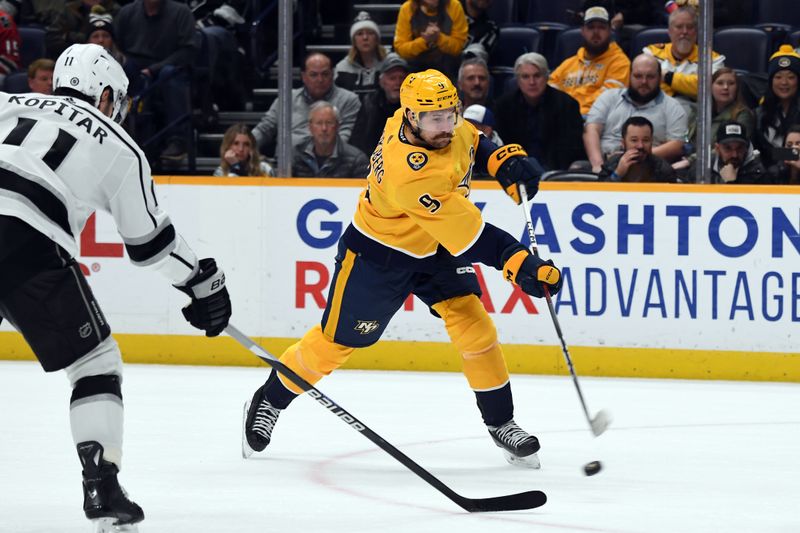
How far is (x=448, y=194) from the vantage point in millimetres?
4160

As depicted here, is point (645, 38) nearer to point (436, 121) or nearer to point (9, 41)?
point (436, 121)

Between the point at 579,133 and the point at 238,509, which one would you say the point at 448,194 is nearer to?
the point at 238,509

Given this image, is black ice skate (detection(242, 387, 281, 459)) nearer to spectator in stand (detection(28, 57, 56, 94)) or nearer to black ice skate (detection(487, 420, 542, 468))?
black ice skate (detection(487, 420, 542, 468))

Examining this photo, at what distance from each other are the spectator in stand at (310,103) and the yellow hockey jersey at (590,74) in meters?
1.03

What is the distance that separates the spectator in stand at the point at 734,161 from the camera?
6379mm

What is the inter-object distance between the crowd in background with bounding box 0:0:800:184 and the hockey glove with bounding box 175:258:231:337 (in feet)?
10.6

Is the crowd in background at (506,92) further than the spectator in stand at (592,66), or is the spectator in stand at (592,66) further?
the spectator in stand at (592,66)

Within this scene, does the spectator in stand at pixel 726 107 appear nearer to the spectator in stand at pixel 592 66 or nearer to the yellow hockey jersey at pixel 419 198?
the spectator in stand at pixel 592 66

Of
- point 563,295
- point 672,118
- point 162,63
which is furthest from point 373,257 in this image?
point 162,63

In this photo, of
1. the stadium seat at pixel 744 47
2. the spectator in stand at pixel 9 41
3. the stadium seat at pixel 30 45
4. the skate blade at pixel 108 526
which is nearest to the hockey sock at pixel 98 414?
the skate blade at pixel 108 526

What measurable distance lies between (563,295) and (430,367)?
71 cm

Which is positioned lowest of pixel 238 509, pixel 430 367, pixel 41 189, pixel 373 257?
pixel 430 367

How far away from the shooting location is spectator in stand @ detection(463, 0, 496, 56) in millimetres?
7395

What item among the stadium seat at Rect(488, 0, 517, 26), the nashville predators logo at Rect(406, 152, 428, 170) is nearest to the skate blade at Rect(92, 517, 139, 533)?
the nashville predators logo at Rect(406, 152, 428, 170)
